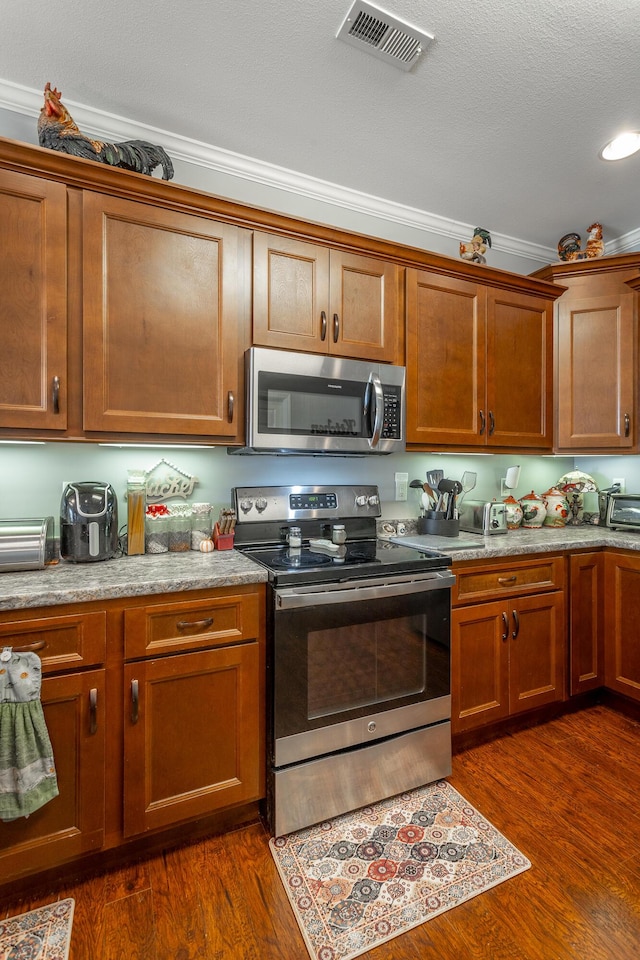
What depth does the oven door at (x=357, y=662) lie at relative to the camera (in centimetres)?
160

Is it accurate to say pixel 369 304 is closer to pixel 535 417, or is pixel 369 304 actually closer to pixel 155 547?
pixel 535 417

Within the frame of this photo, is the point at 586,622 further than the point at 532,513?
No

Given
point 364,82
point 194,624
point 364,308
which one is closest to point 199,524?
point 194,624

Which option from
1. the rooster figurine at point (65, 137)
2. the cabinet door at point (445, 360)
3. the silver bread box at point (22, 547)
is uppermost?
the rooster figurine at point (65, 137)

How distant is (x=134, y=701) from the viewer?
4.77 feet

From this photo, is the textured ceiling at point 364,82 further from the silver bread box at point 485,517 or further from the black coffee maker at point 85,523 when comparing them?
the silver bread box at point 485,517

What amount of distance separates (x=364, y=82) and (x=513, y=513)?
2.21m

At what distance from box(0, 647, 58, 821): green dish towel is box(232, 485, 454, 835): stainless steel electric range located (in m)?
0.69

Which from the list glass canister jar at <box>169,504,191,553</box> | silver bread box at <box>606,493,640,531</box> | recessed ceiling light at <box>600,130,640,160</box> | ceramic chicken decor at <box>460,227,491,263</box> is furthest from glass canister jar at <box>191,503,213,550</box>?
recessed ceiling light at <box>600,130,640,160</box>

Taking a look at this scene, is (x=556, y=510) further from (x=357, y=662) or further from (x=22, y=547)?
(x=22, y=547)

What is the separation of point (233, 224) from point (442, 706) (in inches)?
85.1

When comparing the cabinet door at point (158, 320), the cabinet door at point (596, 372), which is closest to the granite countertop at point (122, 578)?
the cabinet door at point (158, 320)

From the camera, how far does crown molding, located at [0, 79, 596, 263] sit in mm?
1921

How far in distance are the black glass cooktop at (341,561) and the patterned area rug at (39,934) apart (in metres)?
1.10
